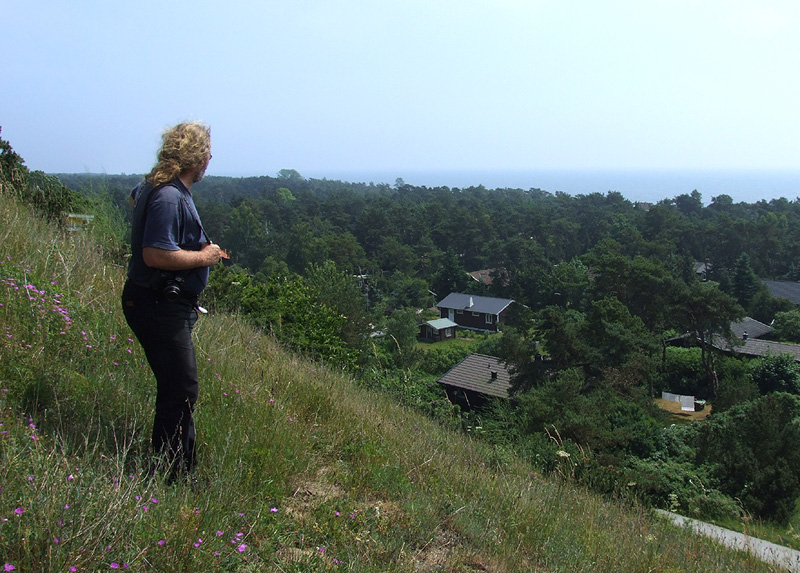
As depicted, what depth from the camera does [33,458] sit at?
2.12 m

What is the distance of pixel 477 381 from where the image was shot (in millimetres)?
24156

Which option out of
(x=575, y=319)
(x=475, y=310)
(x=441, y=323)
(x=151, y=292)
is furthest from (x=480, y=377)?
(x=475, y=310)

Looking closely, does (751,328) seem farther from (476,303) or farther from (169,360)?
(169,360)

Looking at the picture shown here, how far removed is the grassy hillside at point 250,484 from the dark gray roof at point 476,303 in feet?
140

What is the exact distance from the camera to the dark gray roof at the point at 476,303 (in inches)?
1834

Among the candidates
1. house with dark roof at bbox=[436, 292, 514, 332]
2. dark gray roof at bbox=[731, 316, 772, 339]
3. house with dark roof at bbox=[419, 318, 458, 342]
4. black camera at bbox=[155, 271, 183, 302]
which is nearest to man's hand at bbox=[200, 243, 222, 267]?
black camera at bbox=[155, 271, 183, 302]

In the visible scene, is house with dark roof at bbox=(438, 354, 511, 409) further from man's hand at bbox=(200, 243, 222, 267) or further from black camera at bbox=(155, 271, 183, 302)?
black camera at bbox=(155, 271, 183, 302)

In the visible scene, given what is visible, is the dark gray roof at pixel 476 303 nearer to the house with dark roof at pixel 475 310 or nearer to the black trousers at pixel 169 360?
the house with dark roof at pixel 475 310

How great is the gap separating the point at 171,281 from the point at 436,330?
138 ft

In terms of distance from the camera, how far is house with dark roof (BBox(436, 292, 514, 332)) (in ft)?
152

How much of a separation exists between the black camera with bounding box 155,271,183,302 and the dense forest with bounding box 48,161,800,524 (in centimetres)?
293

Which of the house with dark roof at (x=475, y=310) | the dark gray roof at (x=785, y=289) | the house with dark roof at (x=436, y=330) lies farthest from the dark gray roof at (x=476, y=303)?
the dark gray roof at (x=785, y=289)

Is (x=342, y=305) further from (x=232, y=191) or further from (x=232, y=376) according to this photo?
(x=232, y=191)

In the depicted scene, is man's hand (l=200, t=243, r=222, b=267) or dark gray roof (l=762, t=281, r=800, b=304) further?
dark gray roof (l=762, t=281, r=800, b=304)
